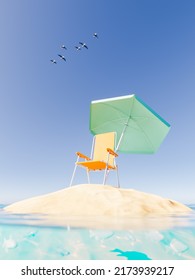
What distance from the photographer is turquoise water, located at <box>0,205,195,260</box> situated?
196cm

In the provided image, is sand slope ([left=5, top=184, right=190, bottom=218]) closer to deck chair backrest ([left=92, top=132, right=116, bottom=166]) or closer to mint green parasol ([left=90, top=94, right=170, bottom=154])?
deck chair backrest ([left=92, top=132, right=116, bottom=166])

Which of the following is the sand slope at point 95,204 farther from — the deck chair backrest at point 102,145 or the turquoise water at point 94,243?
the deck chair backrest at point 102,145

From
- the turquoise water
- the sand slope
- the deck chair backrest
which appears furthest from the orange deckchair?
the turquoise water

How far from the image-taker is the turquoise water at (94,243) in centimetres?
196

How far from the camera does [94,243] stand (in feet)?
7.04

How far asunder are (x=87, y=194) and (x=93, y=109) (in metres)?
3.50

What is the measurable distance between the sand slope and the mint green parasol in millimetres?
2795

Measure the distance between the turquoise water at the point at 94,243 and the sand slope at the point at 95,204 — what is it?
1.32 m

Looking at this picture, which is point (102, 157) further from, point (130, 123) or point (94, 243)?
point (94, 243)

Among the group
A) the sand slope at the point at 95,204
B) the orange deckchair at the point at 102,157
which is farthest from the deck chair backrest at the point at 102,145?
the sand slope at the point at 95,204

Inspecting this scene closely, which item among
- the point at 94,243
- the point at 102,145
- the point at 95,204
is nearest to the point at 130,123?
the point at 102,145

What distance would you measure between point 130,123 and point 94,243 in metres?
5.82
